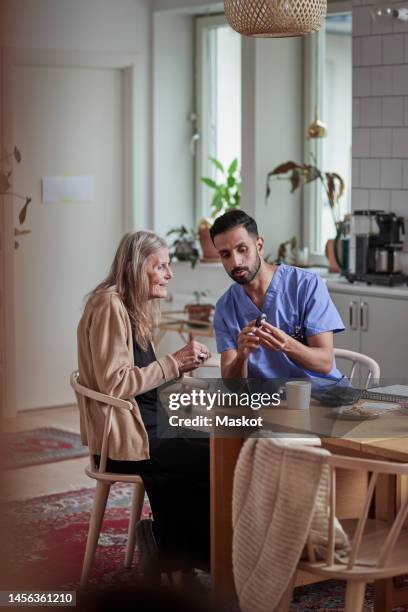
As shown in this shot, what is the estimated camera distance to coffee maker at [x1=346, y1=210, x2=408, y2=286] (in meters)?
4.73


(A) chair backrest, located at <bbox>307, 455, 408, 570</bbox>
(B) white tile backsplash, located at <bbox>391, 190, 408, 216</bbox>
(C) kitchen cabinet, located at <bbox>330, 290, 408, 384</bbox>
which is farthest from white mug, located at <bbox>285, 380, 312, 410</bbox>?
(B) white tile backsplash, located at <bbox>391, 190, 408, 216</bbox>

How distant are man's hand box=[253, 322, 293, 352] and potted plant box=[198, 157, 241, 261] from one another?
326cm

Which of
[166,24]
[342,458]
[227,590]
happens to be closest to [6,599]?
[342,458]

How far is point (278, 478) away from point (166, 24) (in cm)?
480

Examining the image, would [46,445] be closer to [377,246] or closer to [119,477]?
[377,246]

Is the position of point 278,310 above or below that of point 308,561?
above

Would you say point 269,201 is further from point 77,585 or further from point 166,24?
point 77,585

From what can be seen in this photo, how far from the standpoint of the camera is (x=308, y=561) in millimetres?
2086

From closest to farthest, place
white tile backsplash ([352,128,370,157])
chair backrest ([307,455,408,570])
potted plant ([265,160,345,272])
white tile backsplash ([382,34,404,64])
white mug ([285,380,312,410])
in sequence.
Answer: chair backrest ([307,455,408,570]) < white mug ([285,380,312,410]) < white tile backsplash ([382,34,404,64]) < white tile backsplash ([352,128,370,157]) < potted plant ([265,160,345,272])

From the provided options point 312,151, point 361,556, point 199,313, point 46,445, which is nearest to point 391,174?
point 312,151

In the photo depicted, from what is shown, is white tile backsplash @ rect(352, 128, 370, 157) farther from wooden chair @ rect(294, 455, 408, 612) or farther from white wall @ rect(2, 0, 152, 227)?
wooden chair @ rect(294, 455, 408, 612)

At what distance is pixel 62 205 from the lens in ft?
19.6

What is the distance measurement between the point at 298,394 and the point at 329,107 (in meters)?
3.48

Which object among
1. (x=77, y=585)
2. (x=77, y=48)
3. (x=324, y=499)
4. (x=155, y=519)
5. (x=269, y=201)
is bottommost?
(x=77, y=585)
